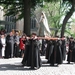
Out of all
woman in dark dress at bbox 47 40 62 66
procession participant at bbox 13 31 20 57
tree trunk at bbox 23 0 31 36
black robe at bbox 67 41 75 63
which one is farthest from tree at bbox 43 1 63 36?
woman in dark dress at bbox 47 40 62 66

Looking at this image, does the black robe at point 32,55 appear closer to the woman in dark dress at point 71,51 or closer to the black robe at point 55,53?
the black robe at point 55,53

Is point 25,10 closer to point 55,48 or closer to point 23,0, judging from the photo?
point 23,0

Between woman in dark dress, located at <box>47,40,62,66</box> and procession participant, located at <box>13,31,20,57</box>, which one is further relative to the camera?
procession participant, located at <box>13,31,20,57</box>

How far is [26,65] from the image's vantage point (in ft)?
46.1

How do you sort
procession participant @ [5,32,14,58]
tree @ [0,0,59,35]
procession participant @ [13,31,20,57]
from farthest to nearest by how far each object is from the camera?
tree @ [0,0,59,35], procession participant @ [13,31,20,57], procession participant @ [5,32,14,58]

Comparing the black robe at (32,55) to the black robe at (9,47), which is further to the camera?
the black robe at (9,47)

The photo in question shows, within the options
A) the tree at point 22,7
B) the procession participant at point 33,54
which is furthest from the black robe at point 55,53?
the tree at point 22,7

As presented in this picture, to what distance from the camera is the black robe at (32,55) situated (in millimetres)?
13750

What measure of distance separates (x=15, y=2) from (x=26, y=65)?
16.8 meters

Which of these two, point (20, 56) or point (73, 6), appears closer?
point (20, 56)

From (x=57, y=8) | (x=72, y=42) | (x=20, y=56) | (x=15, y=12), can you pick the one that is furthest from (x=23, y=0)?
(x=57, y=8)

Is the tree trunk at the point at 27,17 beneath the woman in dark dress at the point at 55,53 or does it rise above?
above

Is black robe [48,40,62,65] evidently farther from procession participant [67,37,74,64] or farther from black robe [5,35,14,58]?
black robe [5,35,14,58]

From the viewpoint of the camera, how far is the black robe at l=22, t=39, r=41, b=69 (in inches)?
541
